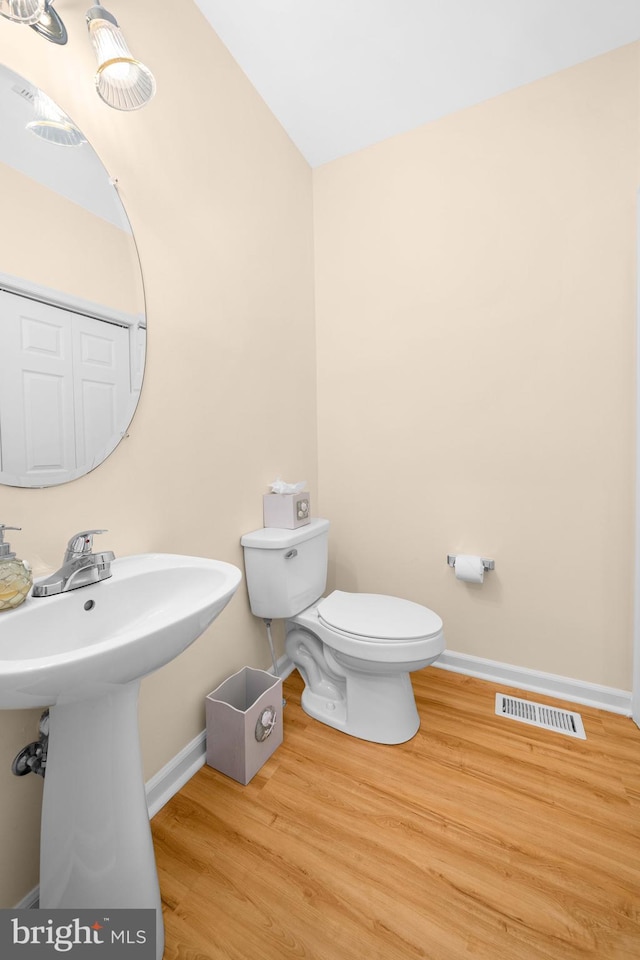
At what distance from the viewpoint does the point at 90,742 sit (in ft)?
2.54

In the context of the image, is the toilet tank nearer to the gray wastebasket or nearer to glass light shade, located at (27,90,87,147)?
the gray wastebasket

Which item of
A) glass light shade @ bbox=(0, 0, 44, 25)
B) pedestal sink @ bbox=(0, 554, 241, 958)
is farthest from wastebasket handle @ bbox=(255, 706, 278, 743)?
glass light shade @ bbox=(0, 0, 44, 25)

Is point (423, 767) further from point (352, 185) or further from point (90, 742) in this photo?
point (352, 185)

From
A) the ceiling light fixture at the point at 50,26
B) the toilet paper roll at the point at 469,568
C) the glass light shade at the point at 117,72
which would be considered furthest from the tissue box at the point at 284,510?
the ceiling light fixture at the point at 50,26

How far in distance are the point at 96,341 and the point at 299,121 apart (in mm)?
1547

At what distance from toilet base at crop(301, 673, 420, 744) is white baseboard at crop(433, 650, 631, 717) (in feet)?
1.61

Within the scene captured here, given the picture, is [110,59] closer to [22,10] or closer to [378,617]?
[22,10]

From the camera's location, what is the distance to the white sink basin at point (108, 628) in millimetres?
566

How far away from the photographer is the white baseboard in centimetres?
161

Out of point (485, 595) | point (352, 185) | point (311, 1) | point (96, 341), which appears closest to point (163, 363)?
point (96, 341)

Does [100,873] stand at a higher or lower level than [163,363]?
lower

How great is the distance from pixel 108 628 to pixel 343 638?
79cm

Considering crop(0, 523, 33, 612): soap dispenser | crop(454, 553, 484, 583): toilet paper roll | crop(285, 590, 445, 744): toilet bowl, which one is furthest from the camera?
crop(454, 553, 484, 583): toilet paper roll

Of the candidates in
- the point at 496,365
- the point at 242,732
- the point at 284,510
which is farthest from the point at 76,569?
the point at 496,365
